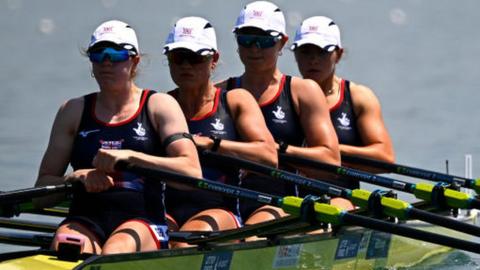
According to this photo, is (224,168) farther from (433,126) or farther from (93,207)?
(433,126)

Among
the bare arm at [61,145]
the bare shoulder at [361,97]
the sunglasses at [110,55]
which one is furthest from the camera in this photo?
the bare shoulder at [361,97]

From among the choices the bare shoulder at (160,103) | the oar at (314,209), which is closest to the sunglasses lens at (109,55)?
the bare shoulder at (160,103)

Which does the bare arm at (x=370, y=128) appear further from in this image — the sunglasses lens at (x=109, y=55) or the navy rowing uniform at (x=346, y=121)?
the sunglasses lens at (x=109, y=55)

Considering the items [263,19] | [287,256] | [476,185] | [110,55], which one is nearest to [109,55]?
[110,55]

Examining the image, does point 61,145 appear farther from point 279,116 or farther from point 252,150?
point 279,116

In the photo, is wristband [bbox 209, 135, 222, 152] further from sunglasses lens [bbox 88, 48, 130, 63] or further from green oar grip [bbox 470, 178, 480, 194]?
green oar grip [bbox 470, 178, 480, 194]

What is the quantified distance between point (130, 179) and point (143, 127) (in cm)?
25

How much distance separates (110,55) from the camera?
20.0 feet

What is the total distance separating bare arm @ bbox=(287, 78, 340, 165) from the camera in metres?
7.64

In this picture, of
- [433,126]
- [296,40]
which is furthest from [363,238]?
[433,126]

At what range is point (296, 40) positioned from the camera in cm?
851

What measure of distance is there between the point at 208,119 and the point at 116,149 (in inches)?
40.3

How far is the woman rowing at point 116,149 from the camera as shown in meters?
5.94

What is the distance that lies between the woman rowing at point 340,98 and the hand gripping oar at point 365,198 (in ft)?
4.59
